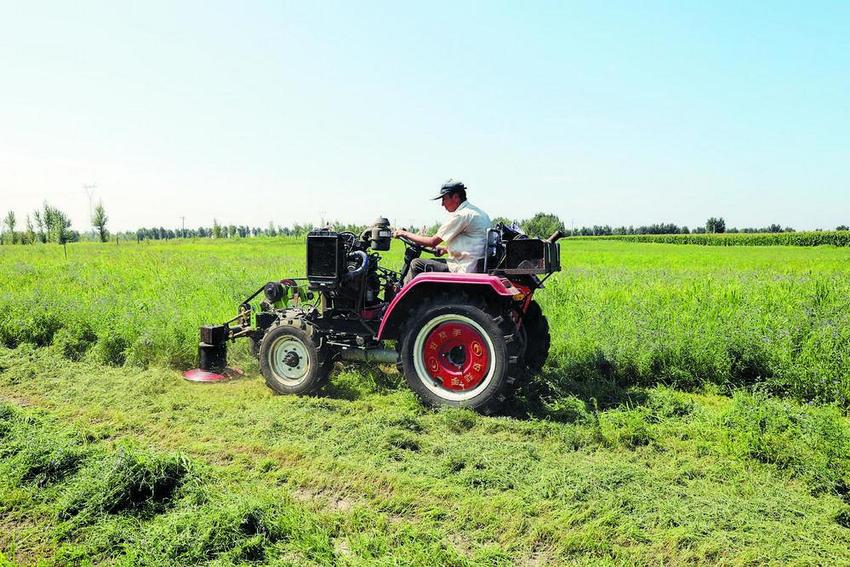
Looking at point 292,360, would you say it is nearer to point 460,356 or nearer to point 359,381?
point 359,381

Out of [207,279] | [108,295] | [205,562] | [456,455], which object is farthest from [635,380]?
[207,279]

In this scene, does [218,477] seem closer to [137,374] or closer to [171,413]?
[171,413]

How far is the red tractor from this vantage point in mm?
4637

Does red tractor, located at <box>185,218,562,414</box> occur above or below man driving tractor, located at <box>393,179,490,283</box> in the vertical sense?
below

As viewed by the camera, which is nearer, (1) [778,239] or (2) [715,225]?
(1) [778,239]

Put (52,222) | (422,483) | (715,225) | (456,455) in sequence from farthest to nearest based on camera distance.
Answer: (715,225)
(52,222)
(456,455)
(422,483)

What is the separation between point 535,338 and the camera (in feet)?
18.2

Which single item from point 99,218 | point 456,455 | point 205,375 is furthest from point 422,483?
point 99,218

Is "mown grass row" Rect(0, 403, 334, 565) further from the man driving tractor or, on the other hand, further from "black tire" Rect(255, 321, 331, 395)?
the man driving tractor

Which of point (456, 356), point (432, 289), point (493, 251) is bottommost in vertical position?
point (456, 356)

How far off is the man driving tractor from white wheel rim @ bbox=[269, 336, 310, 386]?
132 centimetres

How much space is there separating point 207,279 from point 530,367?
7.97 m

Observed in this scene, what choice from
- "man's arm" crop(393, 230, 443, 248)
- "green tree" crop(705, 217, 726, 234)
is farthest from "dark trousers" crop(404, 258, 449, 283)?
"green tree" crop(705, 217, 726, 234)

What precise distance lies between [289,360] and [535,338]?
7.66 ft
